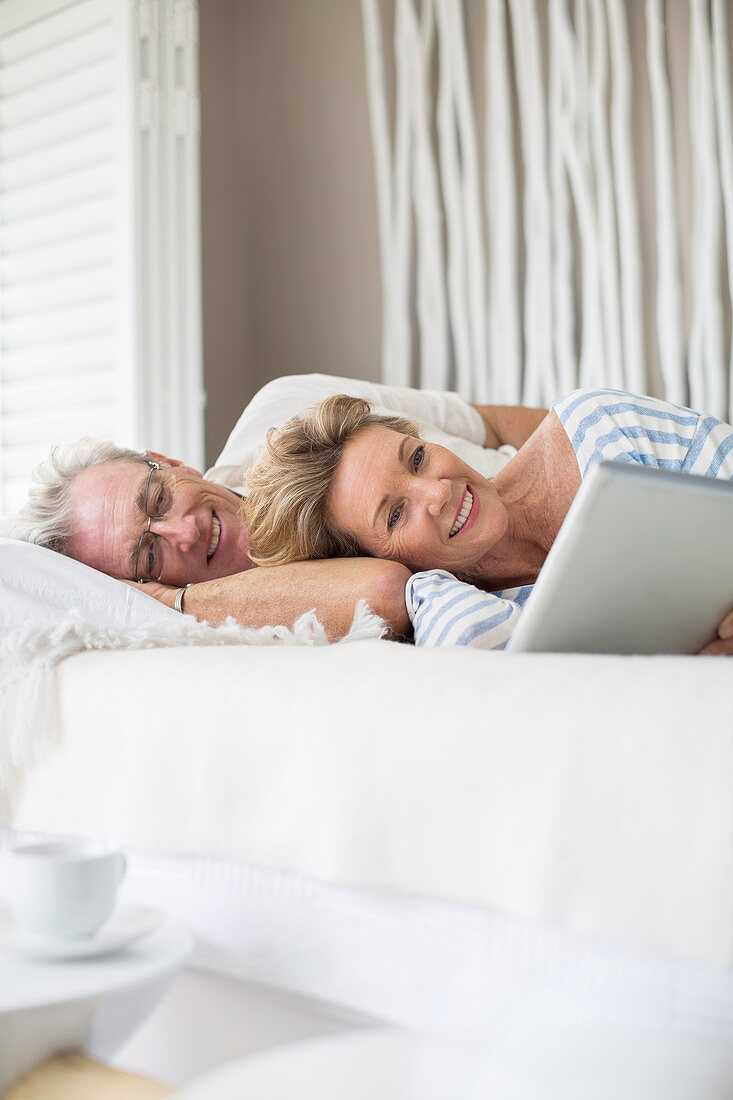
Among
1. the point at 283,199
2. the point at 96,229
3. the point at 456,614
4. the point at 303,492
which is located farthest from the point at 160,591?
the point at 283,199

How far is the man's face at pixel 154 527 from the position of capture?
68.6 inches

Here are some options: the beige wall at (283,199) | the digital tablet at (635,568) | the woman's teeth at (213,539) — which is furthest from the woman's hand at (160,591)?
the beige wall at (283,199)

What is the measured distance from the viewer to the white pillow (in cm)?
139

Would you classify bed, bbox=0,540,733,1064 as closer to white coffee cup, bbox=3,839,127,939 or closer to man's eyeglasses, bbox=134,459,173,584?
white coffee cup, bbox=3,839,127,939

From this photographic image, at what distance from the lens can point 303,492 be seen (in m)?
1.59

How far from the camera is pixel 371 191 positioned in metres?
3.04

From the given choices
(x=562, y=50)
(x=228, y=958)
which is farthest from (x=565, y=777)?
(x=562, y=50)

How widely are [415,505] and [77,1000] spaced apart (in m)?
0.96

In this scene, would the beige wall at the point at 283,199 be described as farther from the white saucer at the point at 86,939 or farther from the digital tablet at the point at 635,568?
the white saucer at the point at 86,939

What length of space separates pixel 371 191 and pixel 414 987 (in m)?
2.68

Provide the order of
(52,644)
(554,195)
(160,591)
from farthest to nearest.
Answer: (554,195) → (160,591) → (52,644)

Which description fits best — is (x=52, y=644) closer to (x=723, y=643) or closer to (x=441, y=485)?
(x=441, y=485)

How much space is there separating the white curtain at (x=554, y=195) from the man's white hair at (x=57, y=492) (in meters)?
1.10

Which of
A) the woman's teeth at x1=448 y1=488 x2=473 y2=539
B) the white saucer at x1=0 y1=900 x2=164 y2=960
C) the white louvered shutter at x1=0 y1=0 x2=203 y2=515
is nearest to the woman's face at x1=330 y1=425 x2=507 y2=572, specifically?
the woman's teeth at x1=448 y1=488 x2=473 y2=539
